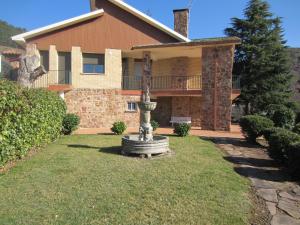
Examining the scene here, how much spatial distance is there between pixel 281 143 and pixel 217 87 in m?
9.10

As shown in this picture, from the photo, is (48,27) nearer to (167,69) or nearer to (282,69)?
(167,69)

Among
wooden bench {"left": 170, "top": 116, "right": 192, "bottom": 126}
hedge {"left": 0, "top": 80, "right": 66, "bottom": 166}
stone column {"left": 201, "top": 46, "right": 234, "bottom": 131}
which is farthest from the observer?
wooden bench {"left": 170, "top": 116, "right": 192, "bottom": 126}

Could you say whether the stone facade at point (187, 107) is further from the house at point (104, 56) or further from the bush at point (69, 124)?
the bush at point (69, 124)

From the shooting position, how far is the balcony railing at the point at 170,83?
71.4 feet

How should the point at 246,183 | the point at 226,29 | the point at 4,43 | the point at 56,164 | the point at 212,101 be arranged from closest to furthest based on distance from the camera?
the point at 246,183
the point at 56,164
the point at 212,101
the point at 226,29
the point at 4,43

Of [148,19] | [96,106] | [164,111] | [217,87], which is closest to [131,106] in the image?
[96,106]

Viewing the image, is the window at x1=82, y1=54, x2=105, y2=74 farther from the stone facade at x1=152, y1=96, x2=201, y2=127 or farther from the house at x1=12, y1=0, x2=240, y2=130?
the stone facade at x1=152, y1=96, x2=201, y2=127

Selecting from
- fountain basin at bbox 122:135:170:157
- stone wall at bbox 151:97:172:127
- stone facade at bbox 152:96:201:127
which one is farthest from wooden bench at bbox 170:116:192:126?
fountain basin at bbox 122:135:170:157

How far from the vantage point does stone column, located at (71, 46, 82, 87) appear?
1981 cm

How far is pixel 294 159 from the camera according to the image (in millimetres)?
7871

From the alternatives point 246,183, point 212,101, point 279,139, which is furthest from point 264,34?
point 246,183

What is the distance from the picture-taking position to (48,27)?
19156 mm

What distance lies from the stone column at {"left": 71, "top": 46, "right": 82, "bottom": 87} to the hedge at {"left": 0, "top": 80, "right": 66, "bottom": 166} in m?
7.68

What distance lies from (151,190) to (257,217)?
6.99 feet
